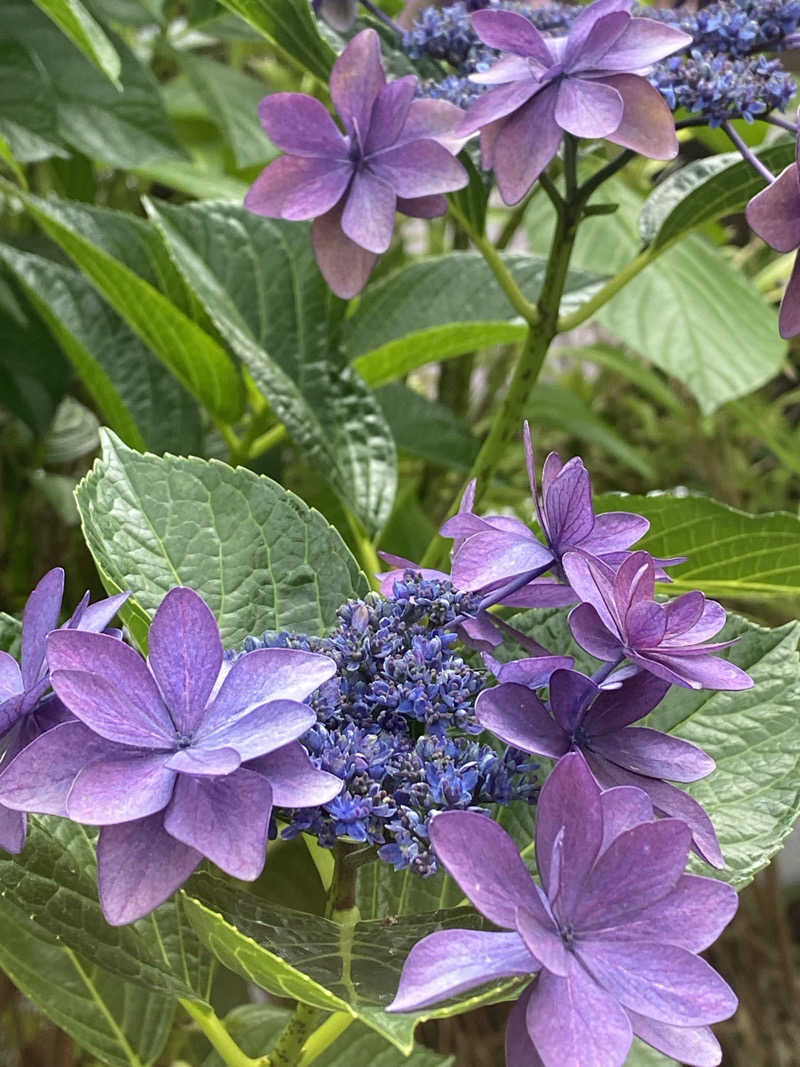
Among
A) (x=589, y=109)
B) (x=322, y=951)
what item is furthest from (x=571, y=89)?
(x=322, y=951)

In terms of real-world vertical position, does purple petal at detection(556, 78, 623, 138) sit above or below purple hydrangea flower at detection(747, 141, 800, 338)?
above

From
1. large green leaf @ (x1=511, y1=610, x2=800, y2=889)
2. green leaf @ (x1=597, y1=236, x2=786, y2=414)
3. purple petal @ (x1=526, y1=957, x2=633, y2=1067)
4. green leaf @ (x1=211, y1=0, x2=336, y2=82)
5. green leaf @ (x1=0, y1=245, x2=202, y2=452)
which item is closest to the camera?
purple petal @ (x1=526, y1=957, x2=633, y2=1067)

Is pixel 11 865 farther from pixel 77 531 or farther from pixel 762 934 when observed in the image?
pixel 762 934

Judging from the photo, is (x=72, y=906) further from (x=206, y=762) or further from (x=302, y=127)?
(x=302, y=127)

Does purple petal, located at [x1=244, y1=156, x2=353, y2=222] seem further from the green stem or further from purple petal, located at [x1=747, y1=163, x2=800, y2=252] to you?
the green stem

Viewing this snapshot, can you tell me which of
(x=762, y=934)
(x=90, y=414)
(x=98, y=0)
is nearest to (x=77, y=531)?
(x=90, y=414)

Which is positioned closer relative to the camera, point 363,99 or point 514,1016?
point 514,1016

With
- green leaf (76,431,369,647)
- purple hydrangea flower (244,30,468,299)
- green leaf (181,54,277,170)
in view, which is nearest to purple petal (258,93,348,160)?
purple hydrangea flower (244,30,468,299)
